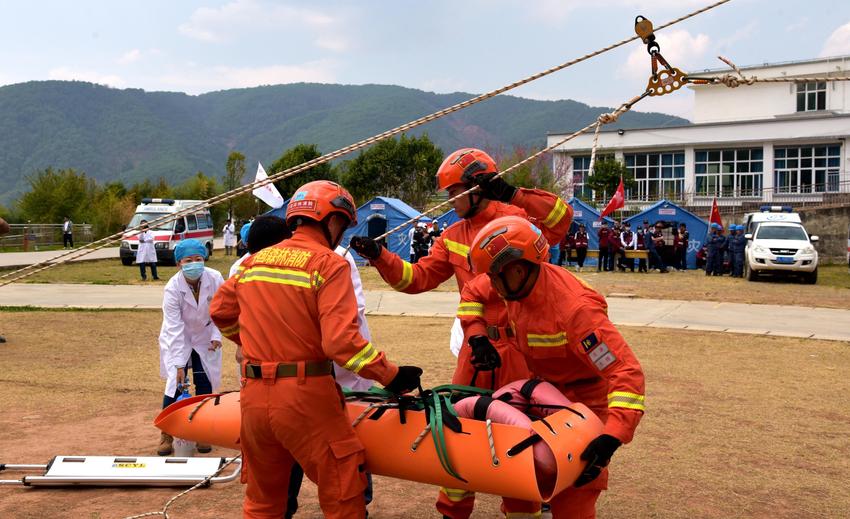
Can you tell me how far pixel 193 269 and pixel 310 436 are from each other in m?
3.70

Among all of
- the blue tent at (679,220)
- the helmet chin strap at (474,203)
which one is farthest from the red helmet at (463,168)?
the blue tent at (679,220)

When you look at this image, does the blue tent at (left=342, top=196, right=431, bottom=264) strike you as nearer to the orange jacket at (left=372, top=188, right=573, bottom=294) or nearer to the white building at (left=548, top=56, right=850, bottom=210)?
the white building at (left=548, top=56, right=850, bottom=210)

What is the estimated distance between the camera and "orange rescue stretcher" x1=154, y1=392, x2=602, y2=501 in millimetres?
3859

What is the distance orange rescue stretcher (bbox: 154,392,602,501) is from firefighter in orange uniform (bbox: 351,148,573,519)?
3.17ft

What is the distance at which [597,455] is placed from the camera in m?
3.84

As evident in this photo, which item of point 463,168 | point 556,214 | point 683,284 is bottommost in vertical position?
point 683,284

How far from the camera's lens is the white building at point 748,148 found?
50.5m

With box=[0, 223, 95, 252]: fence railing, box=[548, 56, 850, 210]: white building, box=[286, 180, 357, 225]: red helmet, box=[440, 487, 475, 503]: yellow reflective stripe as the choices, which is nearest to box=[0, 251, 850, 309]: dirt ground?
box=[0, 223, 95, 252]: fence railing

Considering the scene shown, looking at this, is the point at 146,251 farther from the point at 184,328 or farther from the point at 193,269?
the point at 193,269

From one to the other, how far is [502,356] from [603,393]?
3.19 feet

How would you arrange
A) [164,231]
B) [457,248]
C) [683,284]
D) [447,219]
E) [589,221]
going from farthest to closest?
[164,231] → [447,219] → [589,221] → [683,284] → [457,248]

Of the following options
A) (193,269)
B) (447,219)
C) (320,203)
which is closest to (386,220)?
(447,219)

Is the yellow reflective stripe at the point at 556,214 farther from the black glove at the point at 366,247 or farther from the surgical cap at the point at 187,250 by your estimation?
the surgical cap at the point at 187,250

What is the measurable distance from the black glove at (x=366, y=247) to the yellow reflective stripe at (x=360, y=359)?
1.40 m
